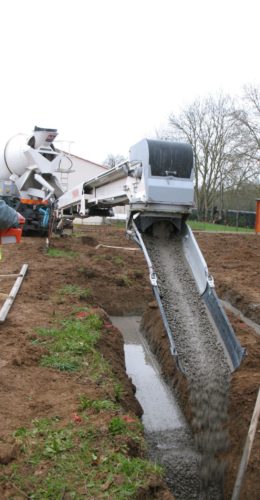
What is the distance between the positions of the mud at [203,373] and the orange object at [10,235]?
219cm

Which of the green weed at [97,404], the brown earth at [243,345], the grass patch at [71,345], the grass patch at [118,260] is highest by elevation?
the grass patch at [118,260]

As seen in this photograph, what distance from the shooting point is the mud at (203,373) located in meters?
5.15

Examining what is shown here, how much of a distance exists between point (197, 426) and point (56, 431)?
6.93 feet

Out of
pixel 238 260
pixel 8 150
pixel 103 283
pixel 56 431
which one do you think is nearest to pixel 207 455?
pixel 56 431

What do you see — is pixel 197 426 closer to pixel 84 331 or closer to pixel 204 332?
pixel 204 332

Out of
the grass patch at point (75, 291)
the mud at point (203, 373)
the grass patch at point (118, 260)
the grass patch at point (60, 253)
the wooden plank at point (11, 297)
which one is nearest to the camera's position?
the mud at point (203, 373)

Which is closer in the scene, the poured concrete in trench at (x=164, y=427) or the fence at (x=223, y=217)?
the poured concrete in trench at (x=164, y=427)

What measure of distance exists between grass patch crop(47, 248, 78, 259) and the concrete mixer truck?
1406mm

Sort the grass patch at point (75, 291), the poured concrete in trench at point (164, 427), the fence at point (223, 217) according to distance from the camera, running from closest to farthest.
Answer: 1. the poured concrete in trench at point (164, 427)
2. the grass patch at point (75, 291)
3. the fence at point (223, 217)

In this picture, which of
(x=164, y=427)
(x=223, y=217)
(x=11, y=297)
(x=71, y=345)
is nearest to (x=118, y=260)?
(x=11, y=297)

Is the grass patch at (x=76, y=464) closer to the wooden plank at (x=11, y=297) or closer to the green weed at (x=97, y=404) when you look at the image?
the green weed at (x=97, y=404)

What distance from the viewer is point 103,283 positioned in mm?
A: 11336

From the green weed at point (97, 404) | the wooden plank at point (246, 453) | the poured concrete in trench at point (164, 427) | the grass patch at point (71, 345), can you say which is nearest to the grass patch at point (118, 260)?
the poured concrete in trench at point (164, 427)

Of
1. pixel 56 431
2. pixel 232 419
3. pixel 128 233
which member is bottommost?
pixel 232 419
